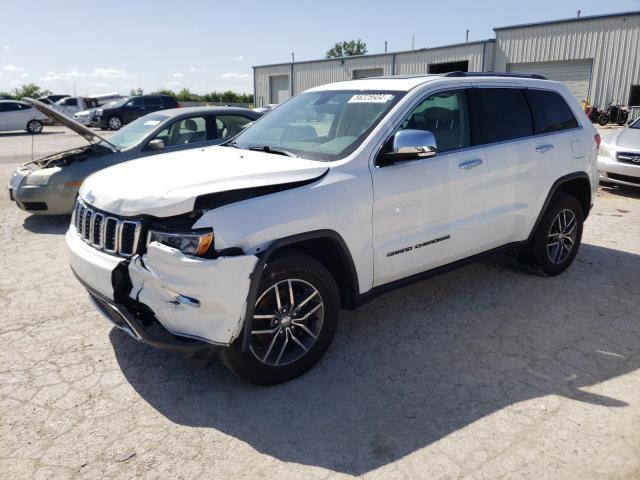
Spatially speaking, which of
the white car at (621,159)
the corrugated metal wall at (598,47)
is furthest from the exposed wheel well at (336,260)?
the corrugated metal wall at (598,47)

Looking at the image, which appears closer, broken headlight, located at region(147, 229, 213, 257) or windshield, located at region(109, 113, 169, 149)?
broken headlight, located at region(147, 229, 213, 257)

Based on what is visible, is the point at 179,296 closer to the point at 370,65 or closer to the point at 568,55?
the point at 568,55

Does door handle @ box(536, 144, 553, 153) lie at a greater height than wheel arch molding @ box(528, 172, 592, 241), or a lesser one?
greater

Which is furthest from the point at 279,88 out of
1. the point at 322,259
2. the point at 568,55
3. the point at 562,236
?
the point at 322,259

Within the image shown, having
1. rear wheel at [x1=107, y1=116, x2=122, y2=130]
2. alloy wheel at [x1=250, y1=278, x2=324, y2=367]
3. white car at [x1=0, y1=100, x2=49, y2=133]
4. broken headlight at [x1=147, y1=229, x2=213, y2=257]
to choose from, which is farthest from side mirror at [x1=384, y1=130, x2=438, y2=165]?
white car at [x1=0, y1=100, x2=49, y2=133]

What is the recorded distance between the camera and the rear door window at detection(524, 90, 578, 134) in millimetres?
4848

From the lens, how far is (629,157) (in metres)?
9.05

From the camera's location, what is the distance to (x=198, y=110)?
785 centimetres

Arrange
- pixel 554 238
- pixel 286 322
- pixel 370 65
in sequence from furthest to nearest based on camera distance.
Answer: pixel 370 65
pixel 554 238
pixel 286 322

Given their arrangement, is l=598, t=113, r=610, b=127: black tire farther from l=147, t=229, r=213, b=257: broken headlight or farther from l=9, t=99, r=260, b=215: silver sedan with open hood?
l=147, t=229, r=213, b=257: broken headlight

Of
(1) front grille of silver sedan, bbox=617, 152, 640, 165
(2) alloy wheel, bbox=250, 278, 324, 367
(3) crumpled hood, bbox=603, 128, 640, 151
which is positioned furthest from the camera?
(3) crumpled hood, bbox=603, 128, 640, 151

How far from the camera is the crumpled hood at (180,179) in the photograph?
295 cm

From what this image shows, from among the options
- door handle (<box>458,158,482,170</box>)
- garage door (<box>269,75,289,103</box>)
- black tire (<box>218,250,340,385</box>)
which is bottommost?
black tire (<box>218,250,340,385</box>)

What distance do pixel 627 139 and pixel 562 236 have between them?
5.48 m
